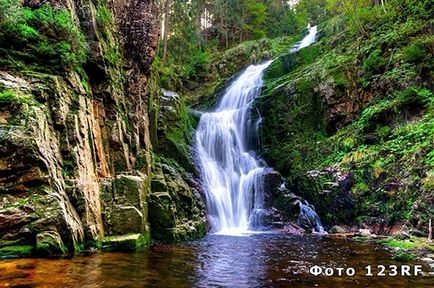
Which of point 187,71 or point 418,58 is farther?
point 187,71

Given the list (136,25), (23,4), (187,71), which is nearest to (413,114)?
(136,25)

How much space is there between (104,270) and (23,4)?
8.12 m

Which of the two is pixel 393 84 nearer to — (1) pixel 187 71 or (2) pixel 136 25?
(2) pixel 136 25

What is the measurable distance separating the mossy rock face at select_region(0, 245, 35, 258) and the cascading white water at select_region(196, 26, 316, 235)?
26.6 ft

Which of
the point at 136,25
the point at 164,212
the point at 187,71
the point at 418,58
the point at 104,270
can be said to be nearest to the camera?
the point at 104,270

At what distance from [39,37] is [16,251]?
591 cm

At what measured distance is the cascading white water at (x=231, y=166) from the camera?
1548 cm

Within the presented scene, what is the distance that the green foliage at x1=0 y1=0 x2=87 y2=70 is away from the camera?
356 inches

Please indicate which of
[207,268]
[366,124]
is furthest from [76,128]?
[366,124]

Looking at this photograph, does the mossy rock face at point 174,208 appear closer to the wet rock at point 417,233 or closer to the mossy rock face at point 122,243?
the mossy rock face at point 122,243

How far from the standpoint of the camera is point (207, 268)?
7023mm

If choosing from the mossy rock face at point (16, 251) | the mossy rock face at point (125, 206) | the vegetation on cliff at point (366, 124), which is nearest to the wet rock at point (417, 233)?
the vegetation on cliff at point (366, 124)

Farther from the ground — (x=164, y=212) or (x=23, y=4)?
(x=23, y=4)

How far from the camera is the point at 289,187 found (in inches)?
679
